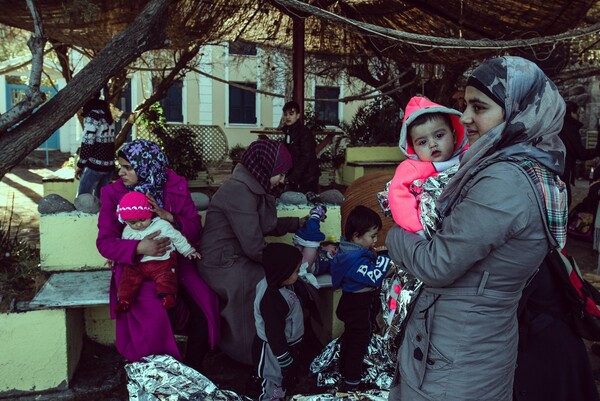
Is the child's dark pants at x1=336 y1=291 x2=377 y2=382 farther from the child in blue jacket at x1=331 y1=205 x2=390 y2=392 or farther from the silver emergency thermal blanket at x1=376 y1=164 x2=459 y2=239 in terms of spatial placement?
the silver emergency thermal blanket at x1=376 y1=164 x2=459 y2=239

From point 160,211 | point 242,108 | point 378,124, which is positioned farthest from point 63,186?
point 242,108

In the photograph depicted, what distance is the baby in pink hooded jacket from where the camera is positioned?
189 centimetres

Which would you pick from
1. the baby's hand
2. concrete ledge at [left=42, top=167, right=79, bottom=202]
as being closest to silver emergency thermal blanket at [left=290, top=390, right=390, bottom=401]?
the baby's hand

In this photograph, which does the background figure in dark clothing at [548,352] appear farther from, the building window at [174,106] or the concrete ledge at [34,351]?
the building window at [174,106]

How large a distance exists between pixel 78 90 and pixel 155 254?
1107 mm

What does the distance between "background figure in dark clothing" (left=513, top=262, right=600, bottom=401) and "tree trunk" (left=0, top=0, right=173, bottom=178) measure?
8.75ft

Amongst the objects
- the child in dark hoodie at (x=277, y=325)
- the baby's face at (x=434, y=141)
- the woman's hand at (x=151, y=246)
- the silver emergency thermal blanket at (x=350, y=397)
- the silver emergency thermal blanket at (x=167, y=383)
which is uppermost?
the baby's face at (x=434, y=141)

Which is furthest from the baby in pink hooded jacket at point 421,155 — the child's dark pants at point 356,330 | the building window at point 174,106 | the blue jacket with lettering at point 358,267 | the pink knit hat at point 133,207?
the building window at point 174,106

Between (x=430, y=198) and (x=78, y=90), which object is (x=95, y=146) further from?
(x=430, y=198)

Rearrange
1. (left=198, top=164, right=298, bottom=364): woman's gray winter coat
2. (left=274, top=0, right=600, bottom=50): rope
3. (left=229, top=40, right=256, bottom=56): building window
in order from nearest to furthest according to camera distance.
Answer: (left=198, top=164, right=298, bottom=364): woman's gray winter coat, (left=274, top=0, right=600, bottom=50): rope, (left=229, top=40, right=256, bottom=56): building window

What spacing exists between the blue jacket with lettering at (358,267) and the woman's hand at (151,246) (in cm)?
108

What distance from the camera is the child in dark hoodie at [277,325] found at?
9.87 ft

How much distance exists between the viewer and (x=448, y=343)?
1746mm

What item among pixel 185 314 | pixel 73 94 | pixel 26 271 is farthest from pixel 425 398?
pixel 26 271
